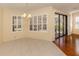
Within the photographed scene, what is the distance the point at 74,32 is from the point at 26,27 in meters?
6.29

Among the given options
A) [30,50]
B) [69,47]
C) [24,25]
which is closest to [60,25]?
[24,25]

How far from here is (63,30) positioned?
39.8 feet

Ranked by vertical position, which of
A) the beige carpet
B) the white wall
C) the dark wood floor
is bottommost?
the dark wood floor

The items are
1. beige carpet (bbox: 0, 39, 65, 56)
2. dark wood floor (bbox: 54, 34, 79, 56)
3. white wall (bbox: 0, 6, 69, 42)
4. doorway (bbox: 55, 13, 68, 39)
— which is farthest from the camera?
doorway (bbox: 55, 13, 68, 39)

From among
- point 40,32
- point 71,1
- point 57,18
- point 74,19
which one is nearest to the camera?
point 71,1

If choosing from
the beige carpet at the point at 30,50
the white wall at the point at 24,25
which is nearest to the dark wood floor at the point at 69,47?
the beige carpet at the point at 30,50

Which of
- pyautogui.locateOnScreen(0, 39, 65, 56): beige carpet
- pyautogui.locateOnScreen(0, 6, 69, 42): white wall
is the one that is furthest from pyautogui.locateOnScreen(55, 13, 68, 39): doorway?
pyautogui.locateOnScreen(0, 39, 65, 56): beige carpet

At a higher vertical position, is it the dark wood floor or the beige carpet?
the beige carpet

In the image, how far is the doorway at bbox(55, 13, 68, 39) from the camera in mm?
10408

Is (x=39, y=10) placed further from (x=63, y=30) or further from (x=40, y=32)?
(x=63, y=30)

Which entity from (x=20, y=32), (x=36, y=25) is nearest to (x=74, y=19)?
(x=36, y=25)

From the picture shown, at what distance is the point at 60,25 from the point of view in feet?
37.0

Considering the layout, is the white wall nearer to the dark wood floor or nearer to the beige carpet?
the dark wood floor

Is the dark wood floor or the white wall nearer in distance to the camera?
the dark wood floor
